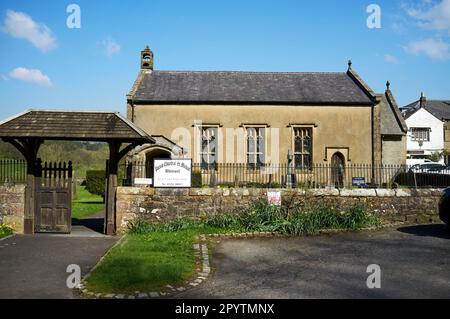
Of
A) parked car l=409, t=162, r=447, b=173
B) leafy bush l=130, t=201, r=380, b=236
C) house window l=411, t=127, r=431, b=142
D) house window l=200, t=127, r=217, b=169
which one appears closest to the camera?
leafy bush l=130, t=201, r=380, b=236

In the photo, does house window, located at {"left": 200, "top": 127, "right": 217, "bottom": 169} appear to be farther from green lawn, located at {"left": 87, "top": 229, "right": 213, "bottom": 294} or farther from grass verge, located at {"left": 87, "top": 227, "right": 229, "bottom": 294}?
green lawn, located at {"left": 87, "top": 229, "right": 213, "bottom": 294}

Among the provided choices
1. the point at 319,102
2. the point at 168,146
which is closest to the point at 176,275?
the point at 168,146

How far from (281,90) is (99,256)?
19219mm

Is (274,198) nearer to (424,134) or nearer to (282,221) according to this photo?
(282,221)

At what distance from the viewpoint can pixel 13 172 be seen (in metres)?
12.3

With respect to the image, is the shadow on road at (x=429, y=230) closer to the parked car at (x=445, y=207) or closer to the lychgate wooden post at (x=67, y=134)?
the parked car at (x=445, y=207)

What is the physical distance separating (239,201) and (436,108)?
56769mm

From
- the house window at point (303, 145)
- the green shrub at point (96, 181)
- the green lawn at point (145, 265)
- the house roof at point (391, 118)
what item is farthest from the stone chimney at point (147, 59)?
the green lawn at point (145, 265)

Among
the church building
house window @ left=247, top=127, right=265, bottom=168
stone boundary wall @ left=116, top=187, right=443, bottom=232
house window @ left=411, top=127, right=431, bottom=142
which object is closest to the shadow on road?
stone boundary wall @ left=116, top=187, right=443, bottom=232

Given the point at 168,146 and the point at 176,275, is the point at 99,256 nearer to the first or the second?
the point at 176,275

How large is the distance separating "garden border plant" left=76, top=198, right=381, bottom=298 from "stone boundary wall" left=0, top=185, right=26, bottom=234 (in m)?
3.39

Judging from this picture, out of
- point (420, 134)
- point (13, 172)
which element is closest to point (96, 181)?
point (13, 172)

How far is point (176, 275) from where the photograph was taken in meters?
6.97

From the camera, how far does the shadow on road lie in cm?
1123
